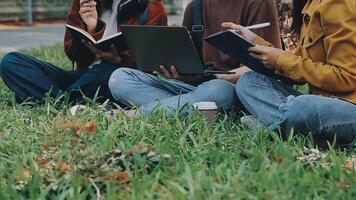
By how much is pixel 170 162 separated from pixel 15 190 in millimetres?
625

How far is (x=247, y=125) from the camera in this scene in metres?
3.86

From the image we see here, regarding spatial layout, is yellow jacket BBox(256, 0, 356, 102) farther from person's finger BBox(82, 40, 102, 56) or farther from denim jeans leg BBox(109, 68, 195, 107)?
person's finger BBox(82, 40, 102, 56)

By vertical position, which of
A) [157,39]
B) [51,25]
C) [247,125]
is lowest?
[51,25]

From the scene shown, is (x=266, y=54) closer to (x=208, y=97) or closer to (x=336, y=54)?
(x=336, y=54)

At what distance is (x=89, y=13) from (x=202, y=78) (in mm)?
883

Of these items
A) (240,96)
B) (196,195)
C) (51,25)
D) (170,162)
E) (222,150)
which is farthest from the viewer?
(51,25)

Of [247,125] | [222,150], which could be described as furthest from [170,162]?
[247,125]

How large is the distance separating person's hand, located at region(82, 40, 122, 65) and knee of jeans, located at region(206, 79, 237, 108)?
29.8 inches

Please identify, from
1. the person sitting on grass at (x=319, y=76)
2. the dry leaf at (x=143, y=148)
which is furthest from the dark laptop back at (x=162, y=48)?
the dry leaf at (x=143, y=148)

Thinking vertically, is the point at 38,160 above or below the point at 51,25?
above

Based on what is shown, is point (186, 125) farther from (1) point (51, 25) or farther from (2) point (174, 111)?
(1) point (51, 25)

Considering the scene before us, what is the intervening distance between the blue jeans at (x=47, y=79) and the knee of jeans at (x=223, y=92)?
2.60ft

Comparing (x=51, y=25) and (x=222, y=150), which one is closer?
(x=222, y=150)

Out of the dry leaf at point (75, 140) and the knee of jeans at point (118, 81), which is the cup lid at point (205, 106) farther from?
the dry leaf at point (75, 140)
